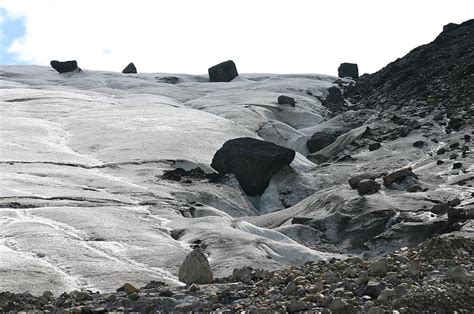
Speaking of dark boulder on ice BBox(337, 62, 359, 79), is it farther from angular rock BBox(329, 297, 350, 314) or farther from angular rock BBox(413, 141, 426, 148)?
angular rock BBox(329, 297, 350, 314)

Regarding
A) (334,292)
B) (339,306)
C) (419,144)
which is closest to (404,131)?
(419,144)

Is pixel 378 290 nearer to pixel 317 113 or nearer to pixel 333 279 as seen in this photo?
pixel 333 279

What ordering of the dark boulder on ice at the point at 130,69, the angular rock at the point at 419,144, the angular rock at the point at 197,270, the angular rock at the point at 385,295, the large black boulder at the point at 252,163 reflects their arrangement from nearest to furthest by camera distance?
→ the angular rock at the point at 385,295, the angular rock at the point at 197,270, the large black boulder at the point at 252,163, the angular rock at the point at 419,144, the dark boulder on ice at the point at 130,69

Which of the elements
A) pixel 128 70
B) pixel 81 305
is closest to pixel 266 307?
pixel 81 305

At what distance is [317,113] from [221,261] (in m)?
34.2

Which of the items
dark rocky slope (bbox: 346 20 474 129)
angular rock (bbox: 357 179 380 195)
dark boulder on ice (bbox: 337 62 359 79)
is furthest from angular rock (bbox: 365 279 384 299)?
dark boulder on ice (bbox: 337 62 359 79)

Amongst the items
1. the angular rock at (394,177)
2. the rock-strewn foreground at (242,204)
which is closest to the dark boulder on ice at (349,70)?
the rock-strewn foreground at (242,204)

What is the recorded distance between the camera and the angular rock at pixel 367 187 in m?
17.3

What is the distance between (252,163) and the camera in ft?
79.0

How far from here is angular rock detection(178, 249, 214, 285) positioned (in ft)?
29.7

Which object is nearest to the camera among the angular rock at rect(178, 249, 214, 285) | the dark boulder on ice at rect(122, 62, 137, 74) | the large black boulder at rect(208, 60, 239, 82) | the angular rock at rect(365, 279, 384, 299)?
the angular rock at rect(365, 279, 384, 299)

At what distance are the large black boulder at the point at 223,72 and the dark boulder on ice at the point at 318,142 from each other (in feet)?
98.7

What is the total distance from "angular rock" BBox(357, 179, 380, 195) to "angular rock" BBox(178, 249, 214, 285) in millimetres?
8483

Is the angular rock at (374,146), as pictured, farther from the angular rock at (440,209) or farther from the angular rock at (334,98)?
the angular rock at (334,98)
